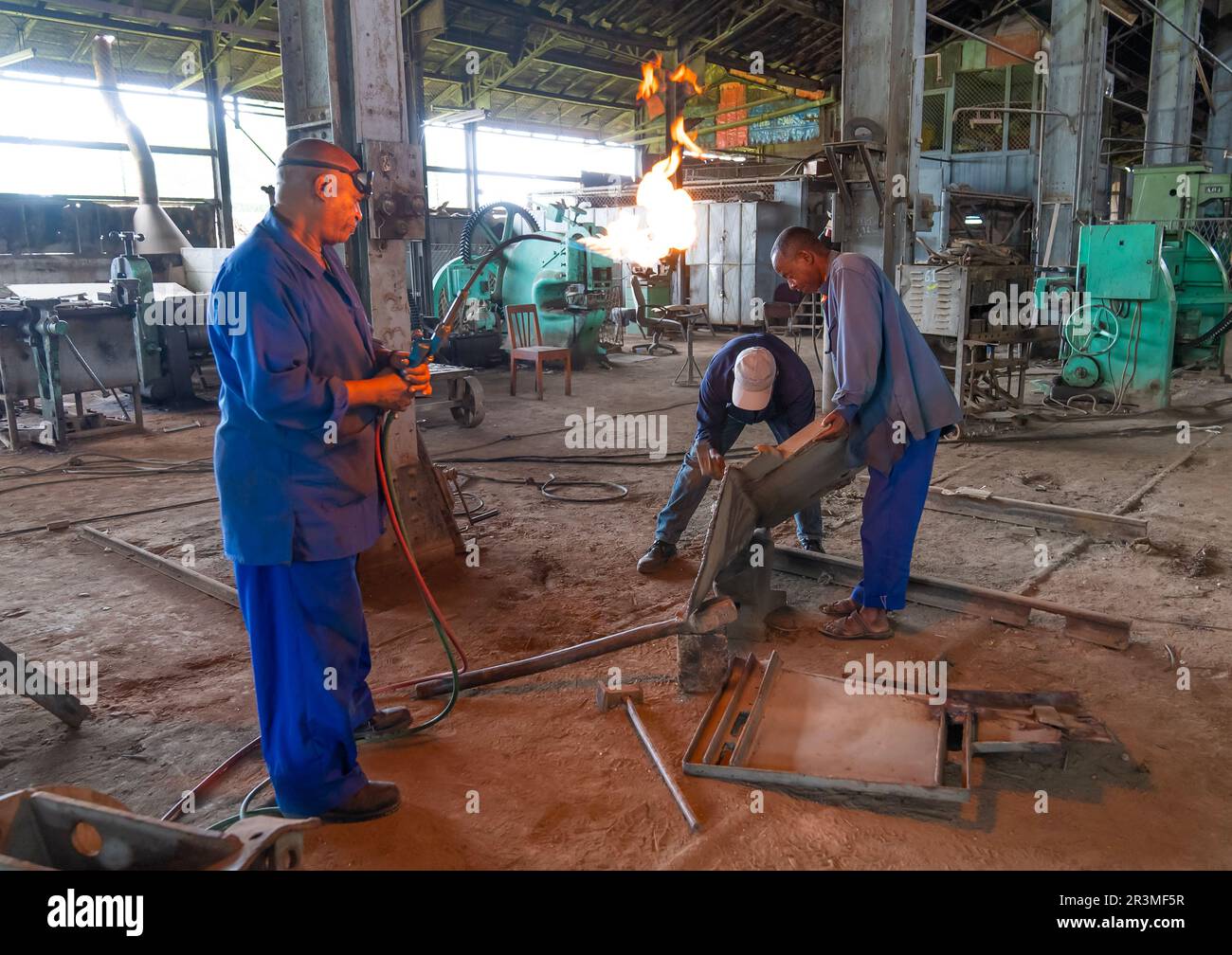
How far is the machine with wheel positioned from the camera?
9133 millimetres

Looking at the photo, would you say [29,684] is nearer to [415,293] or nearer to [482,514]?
[482,514]

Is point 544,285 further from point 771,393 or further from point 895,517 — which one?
point 895,517

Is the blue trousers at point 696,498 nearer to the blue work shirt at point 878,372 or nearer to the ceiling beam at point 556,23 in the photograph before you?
the blue work shirt at point 878,372

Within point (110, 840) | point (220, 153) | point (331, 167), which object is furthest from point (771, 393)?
point (220, 153)

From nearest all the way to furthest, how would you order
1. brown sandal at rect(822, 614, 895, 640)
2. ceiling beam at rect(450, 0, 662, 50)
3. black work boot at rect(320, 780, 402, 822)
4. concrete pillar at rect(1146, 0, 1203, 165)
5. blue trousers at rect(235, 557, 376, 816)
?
blue trousers at rect(235, 557, 376, 816)
black work boot at rect(320, 780, 402, 822)
brown sandal at rect(822, 614, 895, 640)
ceiling beam at rect(450, 0, 662, 50)
concrete pillar at rect(1146, 0, 1203, 165)

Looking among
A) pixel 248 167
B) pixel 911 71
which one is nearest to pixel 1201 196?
pixel 911 71

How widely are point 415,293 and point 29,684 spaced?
1118 cm

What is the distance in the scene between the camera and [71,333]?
8.09 meters

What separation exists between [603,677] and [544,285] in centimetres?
918

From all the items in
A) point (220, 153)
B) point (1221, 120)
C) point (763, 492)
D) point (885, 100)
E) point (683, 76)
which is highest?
point (1221, 120)

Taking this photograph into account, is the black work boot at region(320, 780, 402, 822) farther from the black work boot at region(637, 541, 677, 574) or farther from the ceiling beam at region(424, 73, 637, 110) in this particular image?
the ceiling beam at region(424, 73, 637, 110)

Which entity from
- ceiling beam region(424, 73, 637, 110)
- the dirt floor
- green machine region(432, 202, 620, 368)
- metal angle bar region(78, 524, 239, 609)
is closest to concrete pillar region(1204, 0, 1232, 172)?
ceiling beam region(424, 73, 637, 110)

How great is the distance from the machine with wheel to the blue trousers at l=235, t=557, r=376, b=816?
9150 mm

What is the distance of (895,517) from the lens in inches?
152
